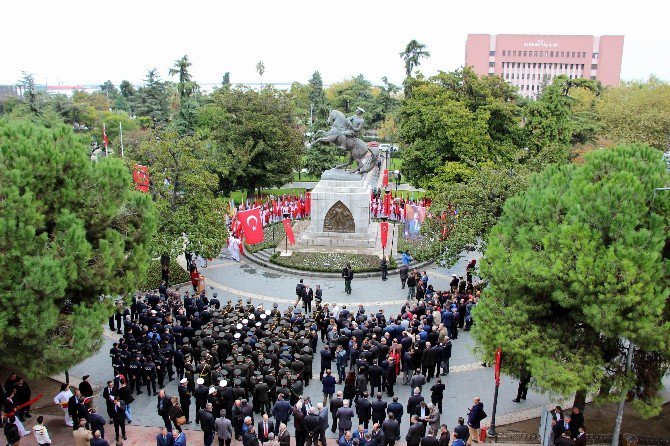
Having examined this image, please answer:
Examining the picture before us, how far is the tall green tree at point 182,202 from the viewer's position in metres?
22.1

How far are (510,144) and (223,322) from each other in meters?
22.0

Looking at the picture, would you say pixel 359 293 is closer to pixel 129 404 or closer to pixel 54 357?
pixel 129 404

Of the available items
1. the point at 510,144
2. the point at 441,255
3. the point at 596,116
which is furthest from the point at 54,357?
the point at 596,116

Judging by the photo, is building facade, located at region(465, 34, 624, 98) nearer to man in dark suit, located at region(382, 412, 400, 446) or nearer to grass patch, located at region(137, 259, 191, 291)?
grass patch, located at region(137, 259, 191, 291)

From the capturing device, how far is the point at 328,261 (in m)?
25.3

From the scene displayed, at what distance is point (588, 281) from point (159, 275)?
58.4 feet

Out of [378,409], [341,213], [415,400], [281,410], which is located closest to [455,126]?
[341,213]

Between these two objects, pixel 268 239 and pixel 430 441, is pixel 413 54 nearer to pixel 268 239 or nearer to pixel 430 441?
pixel 268 239

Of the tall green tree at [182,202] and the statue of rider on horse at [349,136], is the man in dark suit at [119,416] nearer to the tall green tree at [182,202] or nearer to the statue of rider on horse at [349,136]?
the tall green tree at [182,202]

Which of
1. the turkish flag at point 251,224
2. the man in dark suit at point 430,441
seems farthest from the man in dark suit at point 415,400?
the turkish flag at point 251,224

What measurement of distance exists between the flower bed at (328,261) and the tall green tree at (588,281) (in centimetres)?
1199

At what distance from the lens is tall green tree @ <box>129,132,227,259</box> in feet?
72.4

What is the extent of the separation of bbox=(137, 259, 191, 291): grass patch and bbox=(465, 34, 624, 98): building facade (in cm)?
7803

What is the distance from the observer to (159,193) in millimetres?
23141
